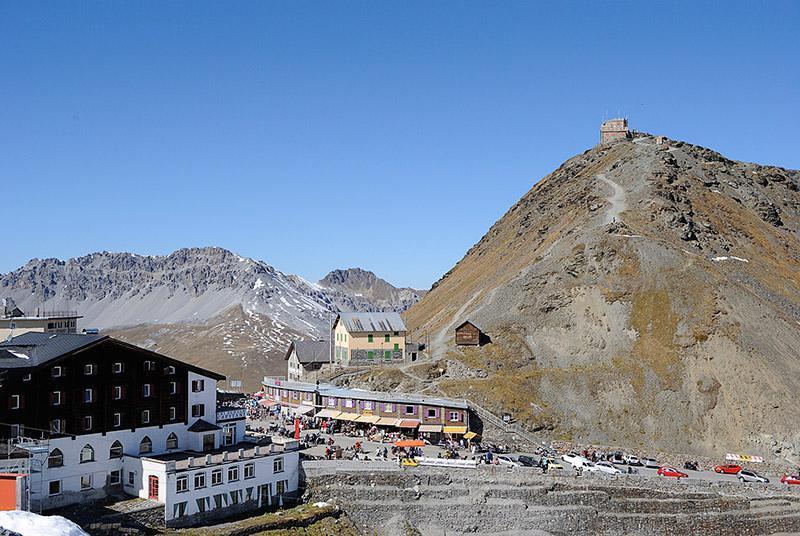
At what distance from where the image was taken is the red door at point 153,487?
219 feet

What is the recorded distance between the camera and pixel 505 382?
10569 centimetres

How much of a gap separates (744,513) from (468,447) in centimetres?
2880

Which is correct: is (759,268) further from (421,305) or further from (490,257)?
(421,305)

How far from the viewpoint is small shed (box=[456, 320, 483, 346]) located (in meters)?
116

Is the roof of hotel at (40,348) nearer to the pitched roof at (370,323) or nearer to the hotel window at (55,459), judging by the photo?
the hotel window at (55,459)

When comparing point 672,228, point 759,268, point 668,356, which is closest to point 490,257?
point 672,228

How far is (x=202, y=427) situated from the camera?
3098 inches

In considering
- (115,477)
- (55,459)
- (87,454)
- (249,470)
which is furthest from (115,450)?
(249,470)

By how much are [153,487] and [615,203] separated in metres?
110

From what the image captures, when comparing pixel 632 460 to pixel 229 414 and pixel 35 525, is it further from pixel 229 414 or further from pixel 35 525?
pixel 35 525

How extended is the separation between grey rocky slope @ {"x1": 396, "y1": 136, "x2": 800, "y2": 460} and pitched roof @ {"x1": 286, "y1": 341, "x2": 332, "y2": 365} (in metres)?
15.7

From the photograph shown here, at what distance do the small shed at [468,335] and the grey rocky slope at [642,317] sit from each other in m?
2.16

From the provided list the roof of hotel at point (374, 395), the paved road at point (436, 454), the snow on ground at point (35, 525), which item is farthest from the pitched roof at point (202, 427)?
the snow on ground at point (35, 525)

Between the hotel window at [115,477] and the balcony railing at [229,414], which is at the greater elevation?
the balcony railing at [229,414]
